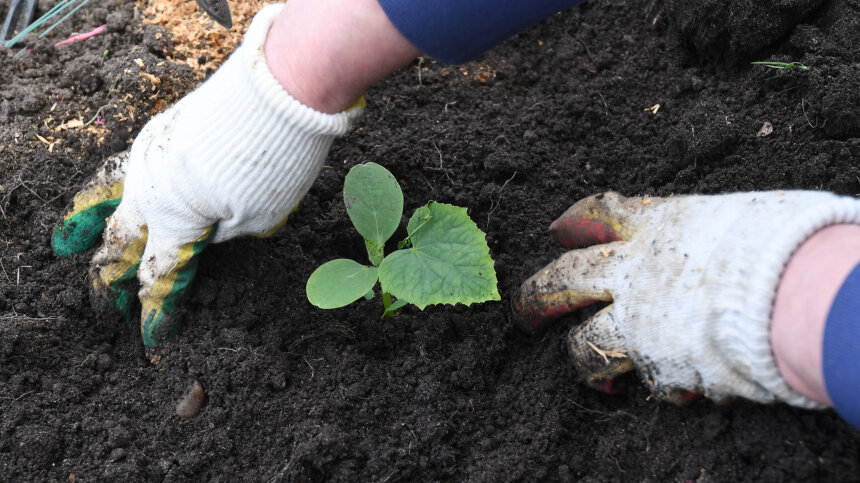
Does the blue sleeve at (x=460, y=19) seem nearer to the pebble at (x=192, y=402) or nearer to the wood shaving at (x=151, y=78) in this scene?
the pebble at (x=192, y=402)

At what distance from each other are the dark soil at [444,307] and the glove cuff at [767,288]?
20 centimetres

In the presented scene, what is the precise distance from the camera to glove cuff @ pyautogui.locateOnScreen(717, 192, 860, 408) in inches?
42.8

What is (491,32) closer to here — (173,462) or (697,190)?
(697,190)

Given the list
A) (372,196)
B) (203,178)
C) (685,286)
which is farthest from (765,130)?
(203,178)

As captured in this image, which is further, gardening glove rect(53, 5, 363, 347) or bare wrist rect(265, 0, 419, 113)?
gardening glove rect(53, 5, 363, 347)

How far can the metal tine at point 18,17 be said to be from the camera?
246 cm

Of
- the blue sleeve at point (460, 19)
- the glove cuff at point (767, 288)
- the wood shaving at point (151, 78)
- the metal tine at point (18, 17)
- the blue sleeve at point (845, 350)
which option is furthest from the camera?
the metal tine at point (18, 17)

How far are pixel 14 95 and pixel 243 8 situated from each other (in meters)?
0.85

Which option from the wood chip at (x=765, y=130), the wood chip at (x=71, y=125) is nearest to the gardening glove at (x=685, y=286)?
the wood chip at (x=765, y=130)

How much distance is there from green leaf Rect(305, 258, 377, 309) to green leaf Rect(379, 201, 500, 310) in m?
0.05

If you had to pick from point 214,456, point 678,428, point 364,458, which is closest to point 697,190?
point 678,428

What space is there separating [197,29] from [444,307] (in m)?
1.47

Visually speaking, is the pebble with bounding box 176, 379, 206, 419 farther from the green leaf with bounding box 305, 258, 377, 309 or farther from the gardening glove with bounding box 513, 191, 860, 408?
the gardening glove with bounding box 513, 191, 860, 408

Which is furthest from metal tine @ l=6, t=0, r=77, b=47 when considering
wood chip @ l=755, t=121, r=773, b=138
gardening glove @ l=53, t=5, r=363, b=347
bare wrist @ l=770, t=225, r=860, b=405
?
bare wrist @ l=770, t=225, r=860, b=405
